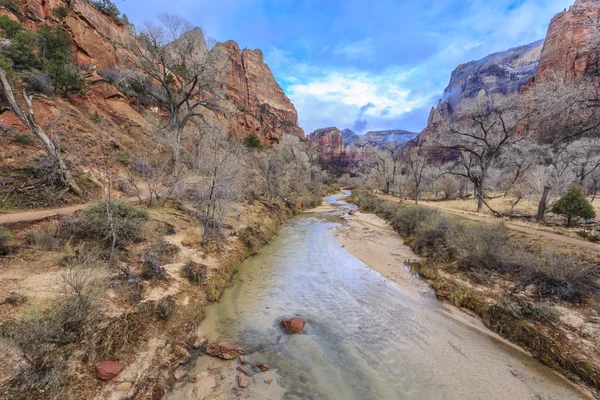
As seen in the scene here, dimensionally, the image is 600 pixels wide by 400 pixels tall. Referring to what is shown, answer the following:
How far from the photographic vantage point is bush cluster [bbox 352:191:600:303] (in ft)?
22.2

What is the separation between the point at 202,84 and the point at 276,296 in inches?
751

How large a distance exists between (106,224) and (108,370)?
18.1ft

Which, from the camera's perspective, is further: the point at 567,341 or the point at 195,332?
the point at 195,332

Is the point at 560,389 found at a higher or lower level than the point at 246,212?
lower

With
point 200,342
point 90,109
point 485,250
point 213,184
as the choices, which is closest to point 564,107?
point 485,250

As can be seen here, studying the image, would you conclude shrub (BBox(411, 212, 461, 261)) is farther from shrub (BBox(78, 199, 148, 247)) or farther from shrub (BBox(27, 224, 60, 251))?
shrub (BBox(27, 224, 60, 251))

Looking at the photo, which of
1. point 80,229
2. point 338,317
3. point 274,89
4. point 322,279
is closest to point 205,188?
point 80,229

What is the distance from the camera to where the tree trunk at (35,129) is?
973 centimetres

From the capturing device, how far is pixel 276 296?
8.96 meters

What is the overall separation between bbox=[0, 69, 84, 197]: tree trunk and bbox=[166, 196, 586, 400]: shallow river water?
9562mm

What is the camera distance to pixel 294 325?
6906 mm

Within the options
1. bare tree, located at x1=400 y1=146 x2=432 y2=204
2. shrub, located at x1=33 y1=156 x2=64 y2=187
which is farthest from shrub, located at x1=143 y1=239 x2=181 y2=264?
bare tree, located at x1=400 y1=146 x2=432 y2=204

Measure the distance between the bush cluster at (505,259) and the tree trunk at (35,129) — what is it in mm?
18688

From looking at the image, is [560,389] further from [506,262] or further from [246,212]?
[246,212]
